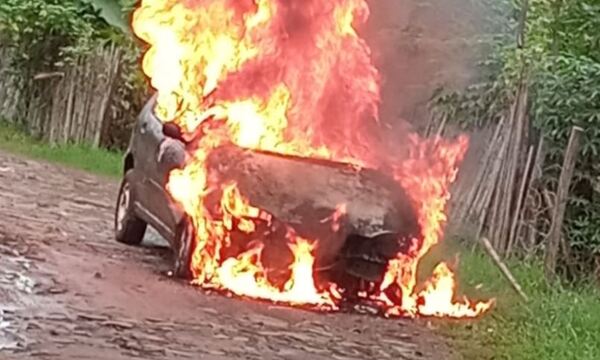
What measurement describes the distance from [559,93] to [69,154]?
363 inches

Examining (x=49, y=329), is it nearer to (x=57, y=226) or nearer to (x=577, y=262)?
(x=57, y=226)

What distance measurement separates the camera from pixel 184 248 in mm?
11336

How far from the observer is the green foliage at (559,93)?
1354cm

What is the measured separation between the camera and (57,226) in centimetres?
1380

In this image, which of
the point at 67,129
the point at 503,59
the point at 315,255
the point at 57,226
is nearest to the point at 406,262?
the point at 315,255

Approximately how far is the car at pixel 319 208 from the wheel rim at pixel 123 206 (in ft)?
4.66

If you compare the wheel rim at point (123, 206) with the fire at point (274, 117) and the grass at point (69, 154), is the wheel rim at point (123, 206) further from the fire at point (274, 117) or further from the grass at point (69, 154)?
the grass at point (69, 154)

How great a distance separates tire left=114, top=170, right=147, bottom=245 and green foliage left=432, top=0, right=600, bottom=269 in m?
3.83

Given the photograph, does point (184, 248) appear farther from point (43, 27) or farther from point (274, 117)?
point (43, 27)

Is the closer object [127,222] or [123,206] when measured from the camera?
[127,222]

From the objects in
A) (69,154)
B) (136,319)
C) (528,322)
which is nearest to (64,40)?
(69,154)

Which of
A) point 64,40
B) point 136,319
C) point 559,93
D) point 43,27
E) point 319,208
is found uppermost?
point 43,27

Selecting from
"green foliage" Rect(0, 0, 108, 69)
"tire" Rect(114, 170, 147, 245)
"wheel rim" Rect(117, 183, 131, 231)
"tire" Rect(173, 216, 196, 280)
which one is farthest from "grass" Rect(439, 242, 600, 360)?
"green foliage" Rect(0, 0, 108, 69)

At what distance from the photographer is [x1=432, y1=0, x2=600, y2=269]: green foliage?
13.5m
